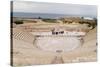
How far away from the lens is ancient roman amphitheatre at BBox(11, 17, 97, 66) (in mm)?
2119

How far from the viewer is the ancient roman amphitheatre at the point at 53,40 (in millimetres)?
2119

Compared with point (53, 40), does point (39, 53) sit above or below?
below

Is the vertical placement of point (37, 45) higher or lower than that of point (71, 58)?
higher

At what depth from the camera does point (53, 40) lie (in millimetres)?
2230

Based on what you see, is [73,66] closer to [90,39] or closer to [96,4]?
[90,39]

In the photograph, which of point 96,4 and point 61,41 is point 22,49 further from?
point 96,4

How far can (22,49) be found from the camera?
2.12m

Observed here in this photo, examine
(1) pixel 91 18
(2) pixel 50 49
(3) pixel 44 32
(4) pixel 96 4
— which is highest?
(4) pixel 96 4

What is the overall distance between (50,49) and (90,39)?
54 centimetres
